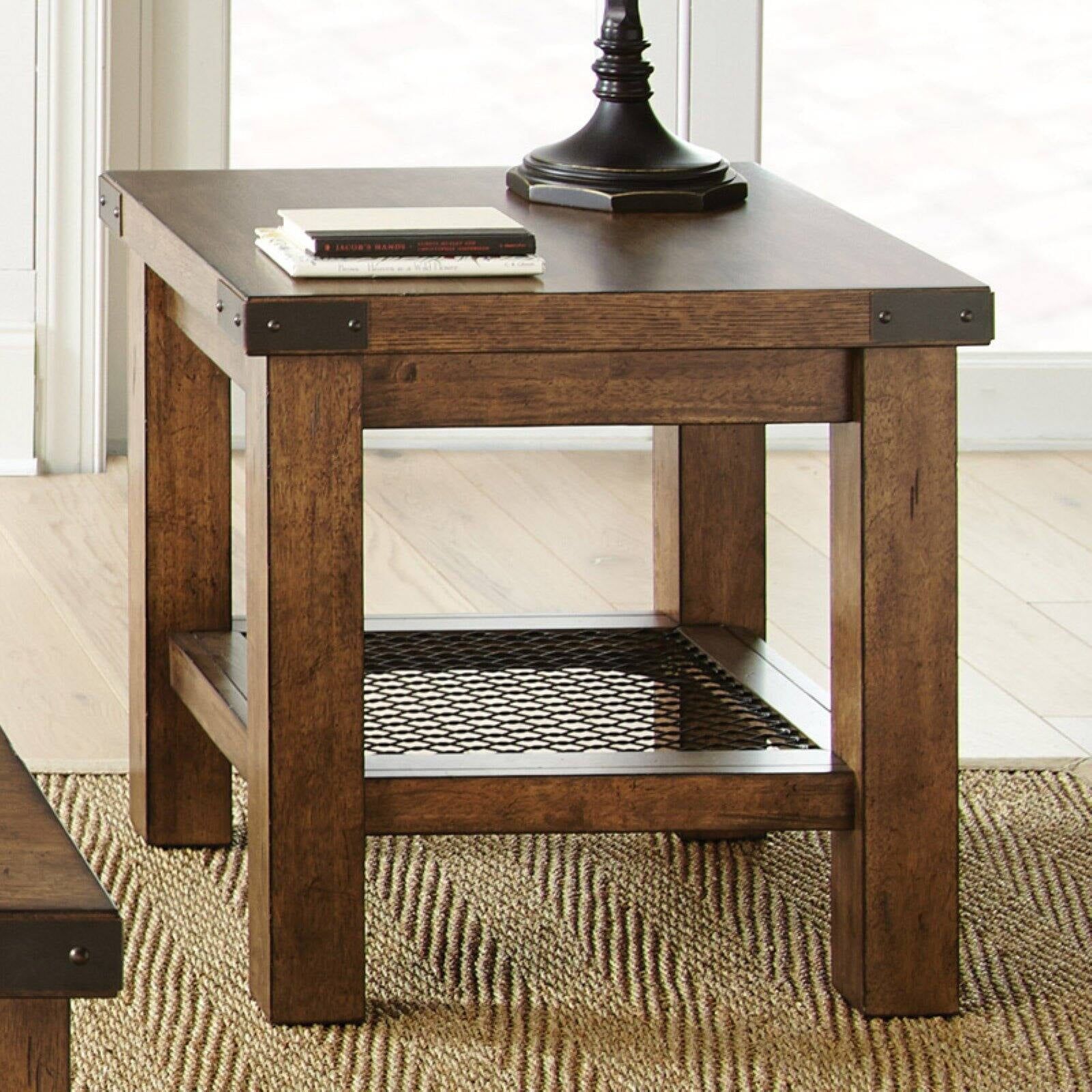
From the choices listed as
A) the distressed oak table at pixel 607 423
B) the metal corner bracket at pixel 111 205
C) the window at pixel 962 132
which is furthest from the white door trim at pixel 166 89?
the distressed oak table at pixel 607 423

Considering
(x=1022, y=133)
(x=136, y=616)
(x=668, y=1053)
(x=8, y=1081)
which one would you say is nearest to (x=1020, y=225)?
(x=1022, y=133)

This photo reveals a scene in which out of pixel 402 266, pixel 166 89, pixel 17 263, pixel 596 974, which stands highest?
pixel 166 89

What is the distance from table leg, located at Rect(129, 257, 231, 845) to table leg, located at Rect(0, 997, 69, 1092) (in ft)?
3.07

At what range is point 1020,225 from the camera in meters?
3.16

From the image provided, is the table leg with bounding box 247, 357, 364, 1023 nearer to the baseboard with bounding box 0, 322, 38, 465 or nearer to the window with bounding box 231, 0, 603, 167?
the baseboard with bounding box 0, 322, 38, 465

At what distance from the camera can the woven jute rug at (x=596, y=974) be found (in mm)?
1322

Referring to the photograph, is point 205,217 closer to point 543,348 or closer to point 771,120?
point 543,348

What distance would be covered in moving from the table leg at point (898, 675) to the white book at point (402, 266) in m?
0.22

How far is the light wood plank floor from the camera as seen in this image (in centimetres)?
203

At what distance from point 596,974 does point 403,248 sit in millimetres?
488

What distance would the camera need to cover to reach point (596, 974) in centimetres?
146

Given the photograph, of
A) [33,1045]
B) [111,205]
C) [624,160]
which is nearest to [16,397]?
[111,205]

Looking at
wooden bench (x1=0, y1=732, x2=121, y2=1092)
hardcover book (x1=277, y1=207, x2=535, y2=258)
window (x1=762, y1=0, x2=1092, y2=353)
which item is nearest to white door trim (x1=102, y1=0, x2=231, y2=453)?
window (x1=762, y1=0, x2=1092, y2=353)

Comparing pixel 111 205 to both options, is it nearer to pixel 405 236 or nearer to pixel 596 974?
pixel 405 236
